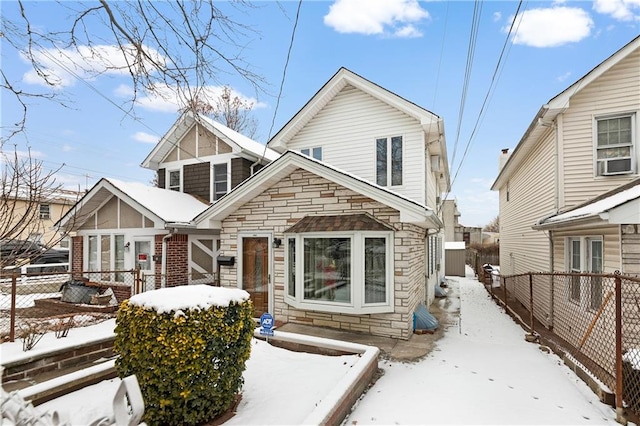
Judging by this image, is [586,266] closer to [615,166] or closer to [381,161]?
[615,166]

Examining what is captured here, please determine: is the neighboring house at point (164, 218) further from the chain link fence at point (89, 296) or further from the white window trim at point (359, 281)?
the white window trim at point (359, 281)

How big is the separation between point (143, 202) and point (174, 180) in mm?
3957

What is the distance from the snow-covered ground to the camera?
375 cm

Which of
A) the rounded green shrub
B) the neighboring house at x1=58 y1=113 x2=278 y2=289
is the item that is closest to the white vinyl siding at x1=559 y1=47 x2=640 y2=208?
the neighboring house at x1=58 y1=113 x2=278 y2=289

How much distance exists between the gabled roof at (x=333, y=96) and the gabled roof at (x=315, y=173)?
2.97 m

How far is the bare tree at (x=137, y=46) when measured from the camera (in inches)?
133

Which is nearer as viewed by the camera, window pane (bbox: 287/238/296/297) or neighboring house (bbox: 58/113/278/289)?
window pane (bbox: 287/238/296/297)

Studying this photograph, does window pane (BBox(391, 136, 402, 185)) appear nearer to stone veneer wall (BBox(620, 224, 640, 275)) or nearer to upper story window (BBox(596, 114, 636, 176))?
upper story window (BBox(596, 114, 636, 176))

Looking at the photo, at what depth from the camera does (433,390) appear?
175 inches

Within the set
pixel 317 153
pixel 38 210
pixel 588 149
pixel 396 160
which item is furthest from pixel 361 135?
pixel 38 210

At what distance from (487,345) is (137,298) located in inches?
258

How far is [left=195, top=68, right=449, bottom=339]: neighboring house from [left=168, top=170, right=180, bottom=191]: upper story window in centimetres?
611

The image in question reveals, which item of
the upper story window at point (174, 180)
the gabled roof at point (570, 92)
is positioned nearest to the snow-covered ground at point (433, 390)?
the gabled roof at point (570, 92)

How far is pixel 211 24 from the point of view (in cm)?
375
